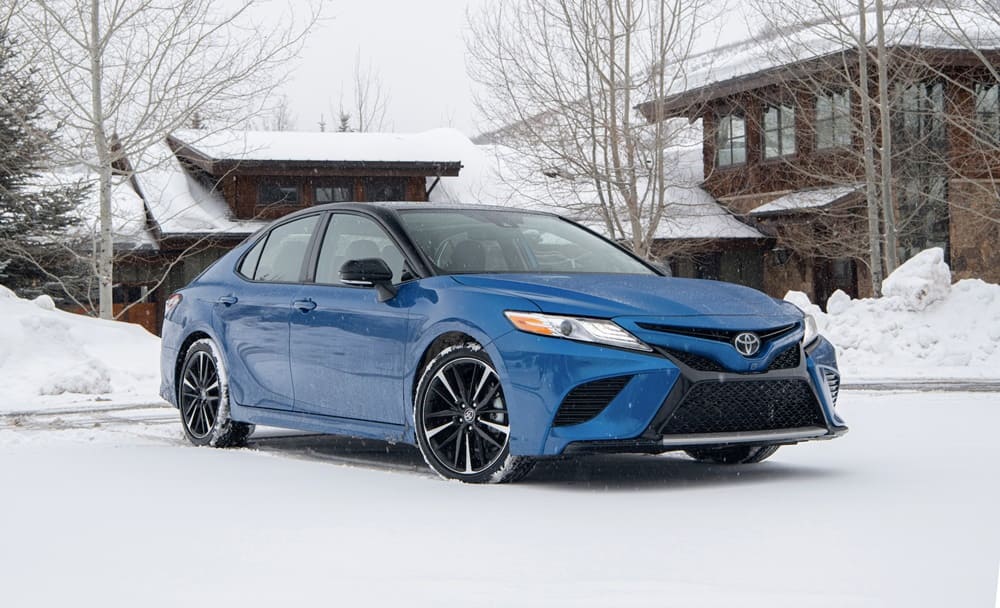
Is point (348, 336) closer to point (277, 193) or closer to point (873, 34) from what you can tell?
point (873, 34)

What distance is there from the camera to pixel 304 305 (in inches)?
324

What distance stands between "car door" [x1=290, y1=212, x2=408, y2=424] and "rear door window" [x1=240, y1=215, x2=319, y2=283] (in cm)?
24

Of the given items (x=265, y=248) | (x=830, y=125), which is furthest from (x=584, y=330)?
(x=830, y=125)

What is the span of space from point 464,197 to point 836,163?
12.5 metres

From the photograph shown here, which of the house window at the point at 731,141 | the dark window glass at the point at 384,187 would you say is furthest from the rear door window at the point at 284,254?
the dark window glass at the point at 384,187

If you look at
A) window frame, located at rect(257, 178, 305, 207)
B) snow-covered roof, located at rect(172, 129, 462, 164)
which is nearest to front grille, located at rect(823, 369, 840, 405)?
snow-covered roof, located at rect(172, 129, 462, 164)

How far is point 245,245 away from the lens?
949 cm

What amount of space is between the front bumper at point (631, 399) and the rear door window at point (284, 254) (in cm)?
231

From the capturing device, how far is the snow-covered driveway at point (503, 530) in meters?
4.55

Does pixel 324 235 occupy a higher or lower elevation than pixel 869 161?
lower

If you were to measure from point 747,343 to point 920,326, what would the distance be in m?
11.9

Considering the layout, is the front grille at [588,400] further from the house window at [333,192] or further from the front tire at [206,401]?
the house window at [333,192]

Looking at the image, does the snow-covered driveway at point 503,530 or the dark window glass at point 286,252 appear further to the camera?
the dark window glass at point 286,252

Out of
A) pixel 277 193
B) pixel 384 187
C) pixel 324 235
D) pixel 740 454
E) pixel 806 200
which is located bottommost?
pixel 740 454
